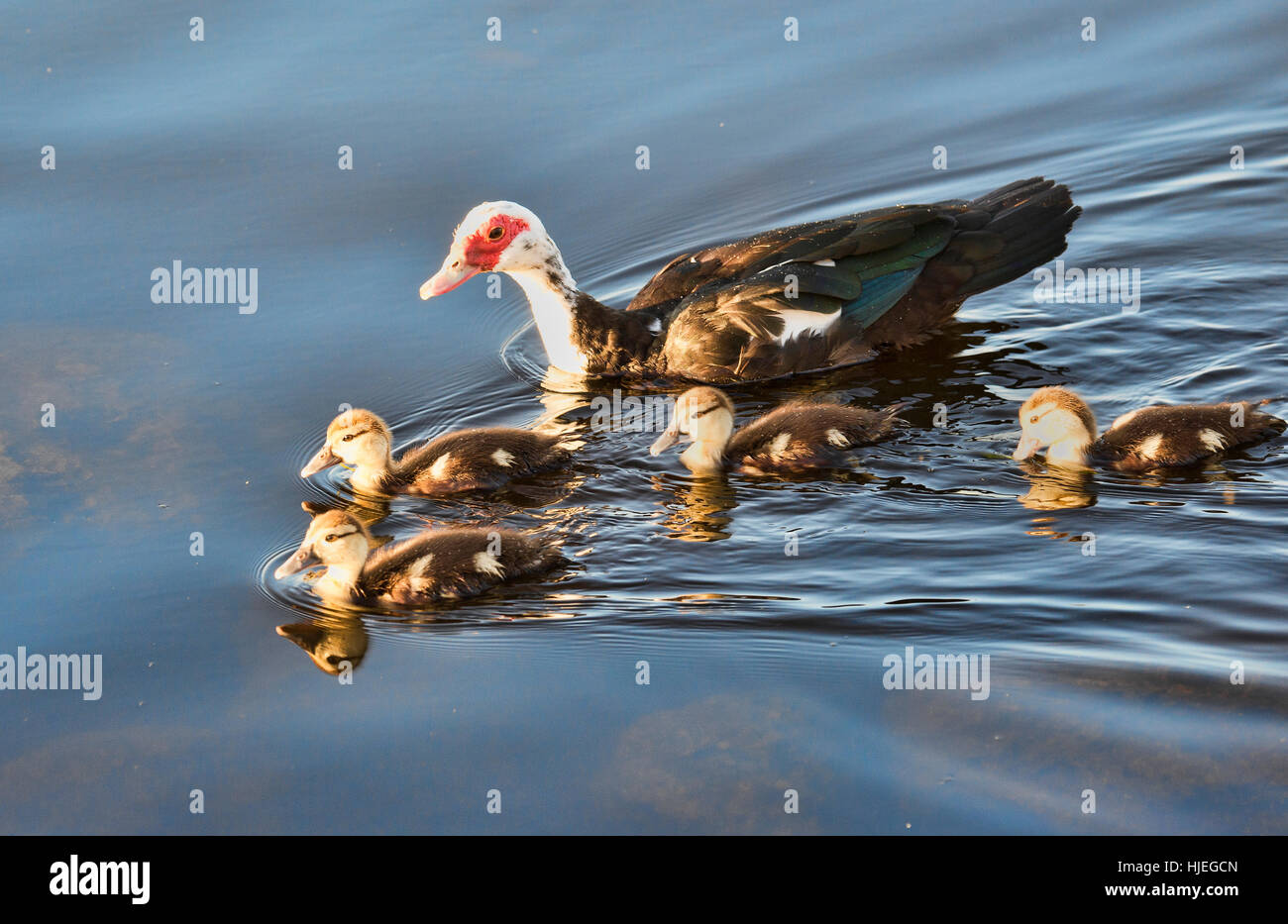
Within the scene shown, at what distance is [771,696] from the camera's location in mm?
5559

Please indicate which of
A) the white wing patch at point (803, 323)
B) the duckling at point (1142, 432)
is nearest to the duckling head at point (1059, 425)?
the duckling at point (1142, 432)

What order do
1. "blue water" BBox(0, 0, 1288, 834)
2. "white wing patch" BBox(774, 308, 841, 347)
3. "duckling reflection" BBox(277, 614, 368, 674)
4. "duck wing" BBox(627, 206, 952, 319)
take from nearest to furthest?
"blue water" BBox(0, 0, 1288, 834)
"duckling reflection" BBox(277, 614, 368, 674)
"white wing patch" BBox(774, 308, 841, 347)
"duck wing" BBox(627, 206, 952, 319)

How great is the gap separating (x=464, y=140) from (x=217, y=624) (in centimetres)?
498

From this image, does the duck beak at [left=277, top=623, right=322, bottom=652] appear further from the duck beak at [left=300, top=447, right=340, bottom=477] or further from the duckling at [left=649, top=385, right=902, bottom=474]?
the duckling at [left=649, top=385, right=902, bottom=474]

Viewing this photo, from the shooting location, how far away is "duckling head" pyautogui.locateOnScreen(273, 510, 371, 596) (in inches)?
251

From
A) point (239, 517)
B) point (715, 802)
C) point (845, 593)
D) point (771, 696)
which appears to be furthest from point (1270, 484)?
point (239, 517)

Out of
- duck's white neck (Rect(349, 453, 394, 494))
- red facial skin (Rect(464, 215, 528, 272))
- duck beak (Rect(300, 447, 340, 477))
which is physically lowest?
duck's white neck (Rect(349, 453, 394, 494))

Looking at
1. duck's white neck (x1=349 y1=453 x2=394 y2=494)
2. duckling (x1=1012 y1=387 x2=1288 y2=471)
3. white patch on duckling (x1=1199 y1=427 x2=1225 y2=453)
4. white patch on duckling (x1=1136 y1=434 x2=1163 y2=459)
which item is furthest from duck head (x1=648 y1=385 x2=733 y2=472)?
white patch on duckling (x1=1199 y1=427 x2=1225 y2=453)

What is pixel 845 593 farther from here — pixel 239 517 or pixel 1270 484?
pixel 239 517

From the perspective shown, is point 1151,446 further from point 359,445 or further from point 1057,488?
point 359,445

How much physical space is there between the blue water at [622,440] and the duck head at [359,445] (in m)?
0.23

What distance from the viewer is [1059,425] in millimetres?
6898

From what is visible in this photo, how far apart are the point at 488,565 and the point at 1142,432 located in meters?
2.88

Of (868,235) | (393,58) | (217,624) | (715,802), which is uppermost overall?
(393,58)
